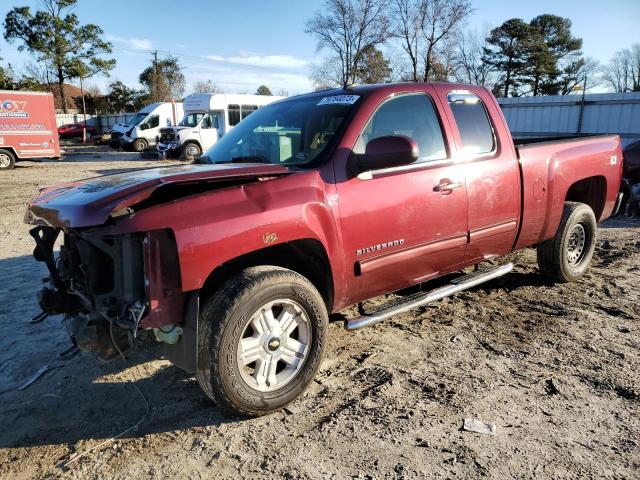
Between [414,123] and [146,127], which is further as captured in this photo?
[146,127]

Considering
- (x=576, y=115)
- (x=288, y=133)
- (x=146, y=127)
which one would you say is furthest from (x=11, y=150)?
(x=576, y=115)

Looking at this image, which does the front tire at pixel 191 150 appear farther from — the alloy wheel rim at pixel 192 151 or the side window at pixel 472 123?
the side window at pixel 472 123

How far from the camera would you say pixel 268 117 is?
166 inches

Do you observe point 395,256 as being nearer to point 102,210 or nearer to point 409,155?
point 409,155

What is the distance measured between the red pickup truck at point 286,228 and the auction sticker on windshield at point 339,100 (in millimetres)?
13

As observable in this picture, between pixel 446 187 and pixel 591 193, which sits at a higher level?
pixel 446 187

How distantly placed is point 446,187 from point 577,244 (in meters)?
2.49

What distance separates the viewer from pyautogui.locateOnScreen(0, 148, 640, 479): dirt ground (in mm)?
2598

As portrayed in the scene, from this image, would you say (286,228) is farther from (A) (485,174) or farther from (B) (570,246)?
(B) (570,246)

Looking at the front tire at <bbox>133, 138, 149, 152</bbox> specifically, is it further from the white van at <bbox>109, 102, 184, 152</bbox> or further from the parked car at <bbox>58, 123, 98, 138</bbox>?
the parked car at <bbox>58, 123, 98, 138</bbox>

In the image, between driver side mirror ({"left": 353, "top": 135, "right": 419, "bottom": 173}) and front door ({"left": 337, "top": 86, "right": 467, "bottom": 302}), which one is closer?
driver side mirror ({"left": 353, "top": 135, "right": 419, "bottom": 173})

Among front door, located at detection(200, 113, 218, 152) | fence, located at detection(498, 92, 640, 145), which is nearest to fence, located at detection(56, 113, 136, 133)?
front door, located at detection(200, 113, 218, 152)

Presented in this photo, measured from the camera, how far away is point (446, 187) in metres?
3.80

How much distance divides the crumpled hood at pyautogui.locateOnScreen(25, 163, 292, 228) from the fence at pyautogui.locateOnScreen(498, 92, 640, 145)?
18.4 m
